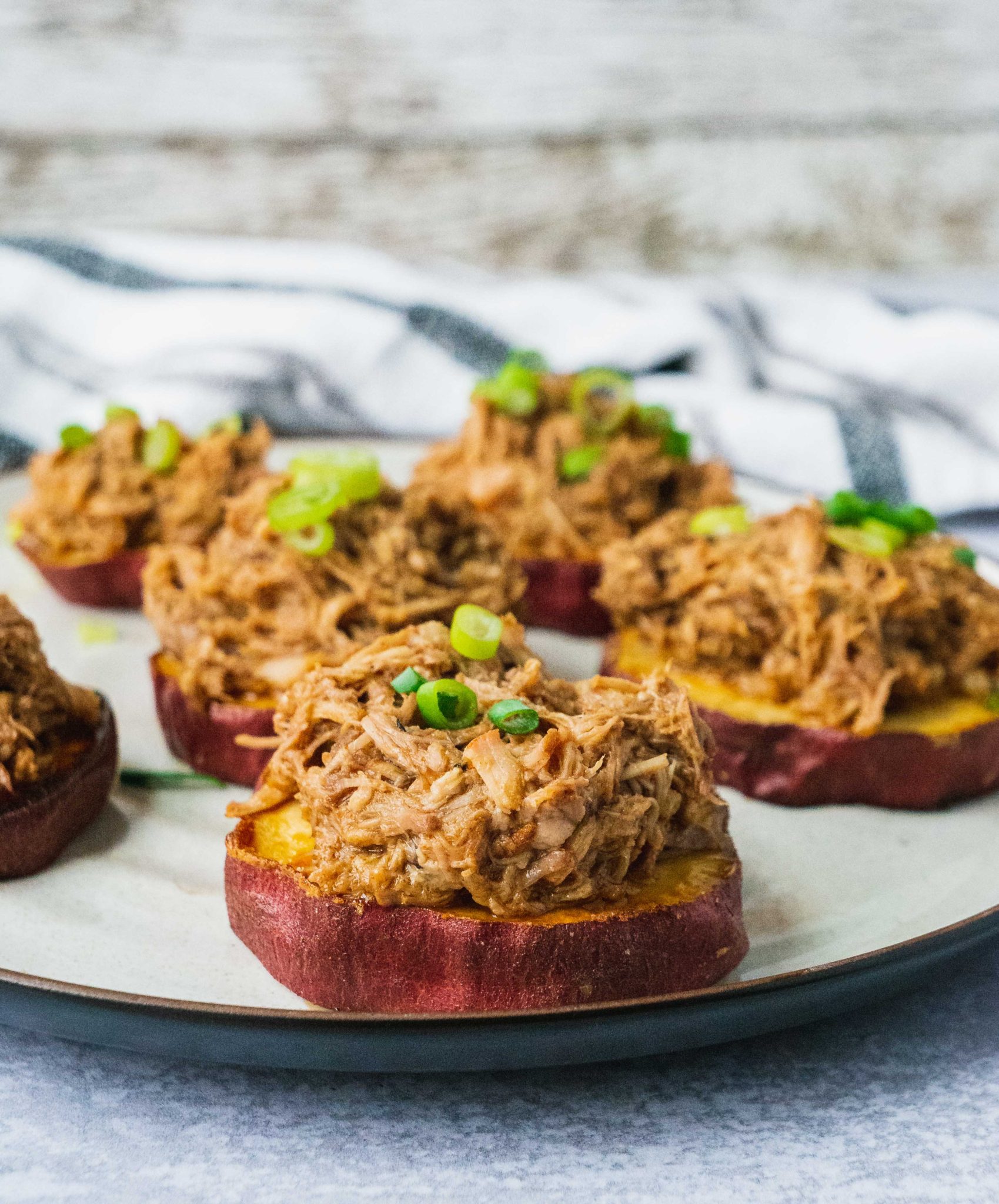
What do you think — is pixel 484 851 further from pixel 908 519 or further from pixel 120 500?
pixel 120 500

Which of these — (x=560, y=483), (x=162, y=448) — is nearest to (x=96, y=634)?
(x=162, y=448)

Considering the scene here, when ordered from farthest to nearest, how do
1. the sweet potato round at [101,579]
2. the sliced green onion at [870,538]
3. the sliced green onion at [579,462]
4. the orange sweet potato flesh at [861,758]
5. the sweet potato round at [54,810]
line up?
the sliced green onion at [579,462], the sweet potato round at [101,579], the sliced green onion at [870,538], the orange sweet potato flesh at [861,758], the sweet potato round at [54,810]

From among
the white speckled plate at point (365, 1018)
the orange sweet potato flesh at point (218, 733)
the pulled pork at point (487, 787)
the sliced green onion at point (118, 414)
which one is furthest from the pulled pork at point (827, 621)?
the sliced green onion at point (118, 414)

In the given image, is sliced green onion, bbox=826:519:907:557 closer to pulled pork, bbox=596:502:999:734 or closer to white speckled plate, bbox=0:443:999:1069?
pulled pork, bbox=596:502:999:734

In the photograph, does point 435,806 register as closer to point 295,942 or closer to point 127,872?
point 295,942

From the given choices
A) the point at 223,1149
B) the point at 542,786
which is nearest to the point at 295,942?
the point at 223,1149

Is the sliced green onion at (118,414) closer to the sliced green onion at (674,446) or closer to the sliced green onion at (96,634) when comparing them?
the sliced green onion at (96,634)

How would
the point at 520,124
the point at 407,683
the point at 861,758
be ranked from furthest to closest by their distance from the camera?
the point at 520,124 → the point at 861,758 → the point at 407,683
